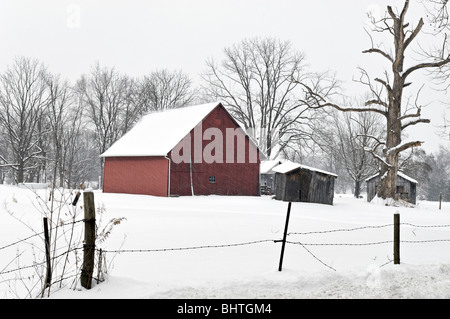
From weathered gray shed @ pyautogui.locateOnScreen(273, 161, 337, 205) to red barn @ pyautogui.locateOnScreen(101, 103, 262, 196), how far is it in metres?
3.91

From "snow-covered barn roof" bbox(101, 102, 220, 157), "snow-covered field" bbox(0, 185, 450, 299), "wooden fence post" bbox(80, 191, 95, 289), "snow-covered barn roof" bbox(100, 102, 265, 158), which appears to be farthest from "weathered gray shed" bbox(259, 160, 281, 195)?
"wooden fence post" bbox(80, 191, 95, 289)

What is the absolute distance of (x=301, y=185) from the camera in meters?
22.5

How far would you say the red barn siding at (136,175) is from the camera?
22.5 meters

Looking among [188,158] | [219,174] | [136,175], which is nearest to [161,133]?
[136,175]

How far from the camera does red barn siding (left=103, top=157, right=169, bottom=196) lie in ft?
73.8

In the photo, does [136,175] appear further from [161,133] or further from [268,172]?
[268,172]

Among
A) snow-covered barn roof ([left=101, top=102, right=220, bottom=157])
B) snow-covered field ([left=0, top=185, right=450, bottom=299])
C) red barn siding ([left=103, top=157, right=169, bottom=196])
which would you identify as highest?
snow-covered barn roof ([left=101, top=102, right=220, bottom=157])

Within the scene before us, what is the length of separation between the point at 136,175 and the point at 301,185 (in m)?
10.6

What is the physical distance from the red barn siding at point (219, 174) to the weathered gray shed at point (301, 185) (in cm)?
373

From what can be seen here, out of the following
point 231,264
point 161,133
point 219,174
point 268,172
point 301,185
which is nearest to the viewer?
point 231,264

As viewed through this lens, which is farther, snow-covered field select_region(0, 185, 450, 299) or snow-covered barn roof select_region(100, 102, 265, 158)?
snow-covered barn roof select_region(100, 102, 265, 158)

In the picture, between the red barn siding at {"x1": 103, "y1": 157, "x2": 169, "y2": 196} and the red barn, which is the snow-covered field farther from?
the red barn

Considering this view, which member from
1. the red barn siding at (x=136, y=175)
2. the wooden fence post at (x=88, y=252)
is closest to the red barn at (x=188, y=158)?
the red barn siding at (x=136, y=175)
